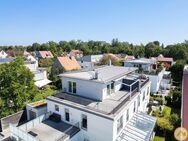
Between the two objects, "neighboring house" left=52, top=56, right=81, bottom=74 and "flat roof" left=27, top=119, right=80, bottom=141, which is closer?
"flat roof" left=27, top=119, right=80, bottom=141

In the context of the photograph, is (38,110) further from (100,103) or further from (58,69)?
(58,69)

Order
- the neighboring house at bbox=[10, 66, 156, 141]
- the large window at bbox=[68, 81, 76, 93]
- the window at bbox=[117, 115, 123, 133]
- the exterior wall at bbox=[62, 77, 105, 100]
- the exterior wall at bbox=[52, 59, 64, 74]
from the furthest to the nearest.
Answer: the exterior wall at bbox=[52, 59, 64, 74] < the large window at bbox=[68, 81, 76, 93] < the exterior wall at bbox=[62, 77, 105, 100] < the window at bbox=[117, 115, 123, 133] < the neighboring house at bbox=[10, 66, 156, 141]

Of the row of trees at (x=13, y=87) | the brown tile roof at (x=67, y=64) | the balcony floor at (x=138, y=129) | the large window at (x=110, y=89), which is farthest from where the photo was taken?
the brown tile roof at (x=67, y=64)

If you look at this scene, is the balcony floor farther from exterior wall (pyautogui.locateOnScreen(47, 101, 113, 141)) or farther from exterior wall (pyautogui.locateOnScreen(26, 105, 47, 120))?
exterior wall (pyautogui.locateOnScreen(26, 105, 47, 120))

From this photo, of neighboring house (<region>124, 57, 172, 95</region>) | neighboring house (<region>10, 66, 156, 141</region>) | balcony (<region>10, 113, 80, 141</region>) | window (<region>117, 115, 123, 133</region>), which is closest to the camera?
balcony (<region>10, 113, 80, 141</region>)

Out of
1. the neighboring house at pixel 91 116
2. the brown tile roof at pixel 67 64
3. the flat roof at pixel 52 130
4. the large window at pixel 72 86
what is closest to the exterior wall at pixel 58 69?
the brown tile roof at pixel 67 64

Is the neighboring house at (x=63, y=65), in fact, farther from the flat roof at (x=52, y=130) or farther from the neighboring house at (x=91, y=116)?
the flat roof at (x=52, y=130)

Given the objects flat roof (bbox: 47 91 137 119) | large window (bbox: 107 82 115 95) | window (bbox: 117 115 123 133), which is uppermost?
large window (bbox: 107 82 115 95)

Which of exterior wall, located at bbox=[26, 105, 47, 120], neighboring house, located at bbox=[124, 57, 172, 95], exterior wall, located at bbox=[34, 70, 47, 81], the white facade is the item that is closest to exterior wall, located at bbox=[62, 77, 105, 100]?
the white facade

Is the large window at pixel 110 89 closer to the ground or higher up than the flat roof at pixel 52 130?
higher up
